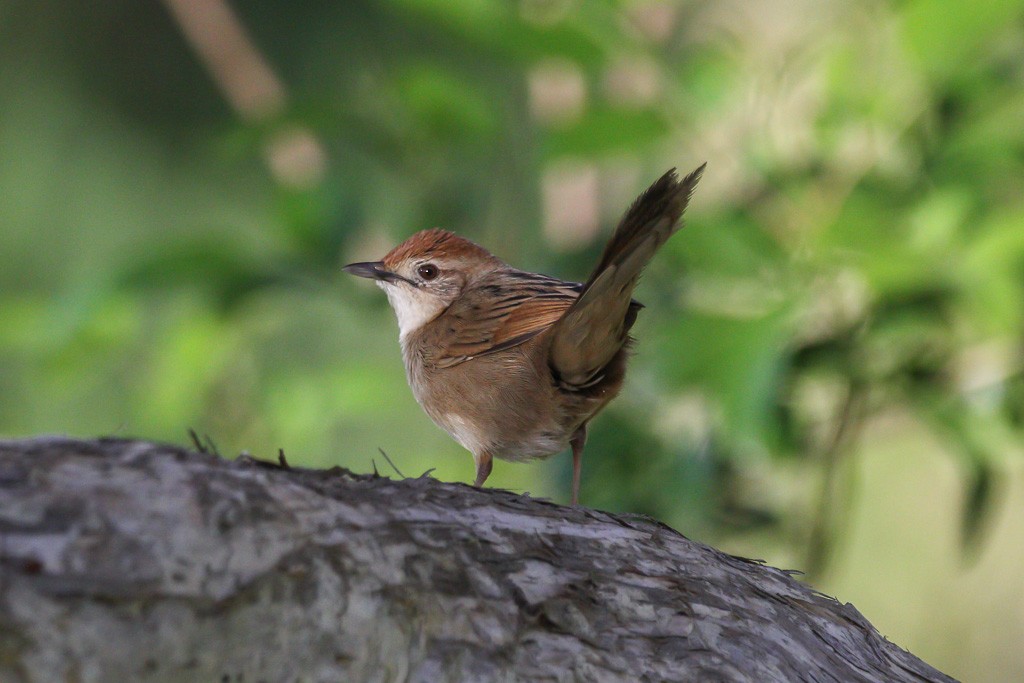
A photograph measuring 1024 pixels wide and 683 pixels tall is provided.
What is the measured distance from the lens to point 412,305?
3430mm

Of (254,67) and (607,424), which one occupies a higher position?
(254,67)

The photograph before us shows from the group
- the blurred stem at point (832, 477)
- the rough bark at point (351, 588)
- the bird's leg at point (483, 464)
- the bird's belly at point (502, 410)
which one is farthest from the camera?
the blurred stem at point (832, 477)

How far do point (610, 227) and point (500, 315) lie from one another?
1908 mm

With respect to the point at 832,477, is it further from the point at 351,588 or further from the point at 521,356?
the point at 351,588

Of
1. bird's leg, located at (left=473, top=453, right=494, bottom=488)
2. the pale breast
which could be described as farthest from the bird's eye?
bird's leg, located at (left=473, top=453, right=494, bottom=488)

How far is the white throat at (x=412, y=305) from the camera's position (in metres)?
3.40

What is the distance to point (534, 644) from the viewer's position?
1492 millimetres

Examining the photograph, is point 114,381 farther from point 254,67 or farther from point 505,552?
point 505,552

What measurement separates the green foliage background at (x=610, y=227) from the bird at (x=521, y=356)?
31.7 inches

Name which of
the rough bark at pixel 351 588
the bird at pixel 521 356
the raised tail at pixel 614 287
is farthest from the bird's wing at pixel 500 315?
the rough bark at pixel 351 588

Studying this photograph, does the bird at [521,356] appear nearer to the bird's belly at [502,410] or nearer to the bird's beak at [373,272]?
the bird's belly at [502,410]

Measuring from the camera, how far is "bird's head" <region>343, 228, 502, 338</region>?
342 centimetres

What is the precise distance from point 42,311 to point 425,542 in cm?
365

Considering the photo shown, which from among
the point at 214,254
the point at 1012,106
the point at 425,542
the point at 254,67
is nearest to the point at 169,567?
the point at 425,542
